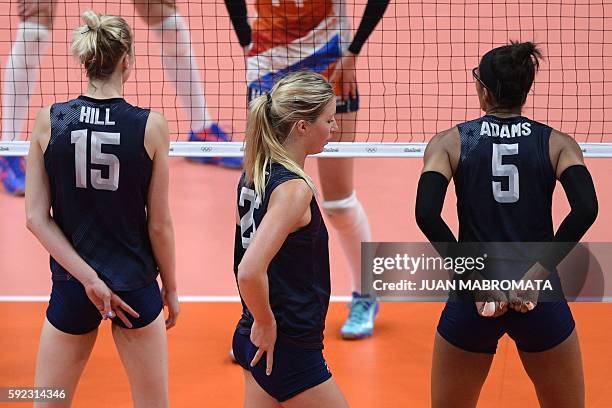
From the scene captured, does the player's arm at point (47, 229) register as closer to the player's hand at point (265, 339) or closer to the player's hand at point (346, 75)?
the player's hand at point (265, 339)

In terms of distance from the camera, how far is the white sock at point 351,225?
5438 mm

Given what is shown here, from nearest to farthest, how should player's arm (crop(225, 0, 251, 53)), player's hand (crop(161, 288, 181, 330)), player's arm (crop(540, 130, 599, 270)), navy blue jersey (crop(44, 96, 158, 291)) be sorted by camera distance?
player's arm (crop(540, 130, 599, 270)), navy blue jersey (crop(44, 96, 158, 291)), player's hand (crop(161, 288, 181, 330)), player's arm (crop(225, 0, 251, 53))

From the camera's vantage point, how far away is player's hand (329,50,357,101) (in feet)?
18.0

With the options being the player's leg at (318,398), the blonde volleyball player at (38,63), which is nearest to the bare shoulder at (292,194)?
the player's leg at (318,398)

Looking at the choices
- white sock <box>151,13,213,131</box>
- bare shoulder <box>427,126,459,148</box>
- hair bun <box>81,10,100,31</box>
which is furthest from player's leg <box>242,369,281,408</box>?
white sock <box>151,13,213,131</box>

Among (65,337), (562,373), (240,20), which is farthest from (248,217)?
(240,20)

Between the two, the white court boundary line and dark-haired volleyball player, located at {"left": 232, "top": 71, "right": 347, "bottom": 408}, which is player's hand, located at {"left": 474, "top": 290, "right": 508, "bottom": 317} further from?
the white court boundary line

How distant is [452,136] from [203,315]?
2842 mm

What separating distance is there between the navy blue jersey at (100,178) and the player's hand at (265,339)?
676mm

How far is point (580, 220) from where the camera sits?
322 cm

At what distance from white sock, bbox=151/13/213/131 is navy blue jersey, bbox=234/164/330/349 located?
416 centimetres

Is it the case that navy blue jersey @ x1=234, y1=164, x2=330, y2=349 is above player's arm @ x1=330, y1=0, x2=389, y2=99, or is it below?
below

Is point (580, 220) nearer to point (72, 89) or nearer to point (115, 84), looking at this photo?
point (115, 84)

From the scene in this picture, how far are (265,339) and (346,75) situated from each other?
282cm
